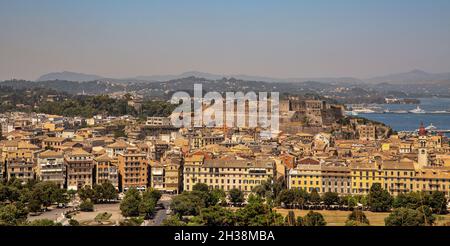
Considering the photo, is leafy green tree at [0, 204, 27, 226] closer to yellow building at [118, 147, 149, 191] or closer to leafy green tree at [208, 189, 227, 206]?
→ leafy green tree at [208, 189, 227, 206]

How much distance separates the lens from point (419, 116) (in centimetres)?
2905

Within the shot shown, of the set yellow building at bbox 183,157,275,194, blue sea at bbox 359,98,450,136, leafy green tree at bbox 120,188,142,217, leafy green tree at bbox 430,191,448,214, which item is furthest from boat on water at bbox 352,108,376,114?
leafy green tree at bbox 120,188,142,217

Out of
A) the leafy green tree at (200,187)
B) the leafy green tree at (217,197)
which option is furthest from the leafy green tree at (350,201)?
the leafy green tree at (200,187)

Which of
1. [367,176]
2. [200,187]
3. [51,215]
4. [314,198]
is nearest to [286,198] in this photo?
[314,198]

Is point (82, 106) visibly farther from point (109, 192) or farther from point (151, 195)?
point (151, 195)

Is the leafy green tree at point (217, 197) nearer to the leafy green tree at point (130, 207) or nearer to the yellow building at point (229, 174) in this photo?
the yellow building at point (229, 174)

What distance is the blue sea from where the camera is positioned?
960 inches

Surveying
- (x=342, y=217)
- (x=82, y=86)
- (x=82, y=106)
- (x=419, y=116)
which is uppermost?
(x=82, y=86)

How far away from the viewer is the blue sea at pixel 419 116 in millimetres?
24391

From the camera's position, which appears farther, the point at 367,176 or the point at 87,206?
the point at 367,176

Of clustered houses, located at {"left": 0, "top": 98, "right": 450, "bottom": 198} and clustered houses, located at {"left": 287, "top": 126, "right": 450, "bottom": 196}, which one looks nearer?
clustered houses, located at {"left": 287, "top": 126, "right": 450, "bottom": 196}

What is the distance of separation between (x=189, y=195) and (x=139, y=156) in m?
2.02

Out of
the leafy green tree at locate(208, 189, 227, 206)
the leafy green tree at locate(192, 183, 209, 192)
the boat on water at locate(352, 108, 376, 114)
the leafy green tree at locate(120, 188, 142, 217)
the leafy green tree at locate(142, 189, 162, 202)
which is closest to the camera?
the leafy green tree at locate(120, 188, 142, 217)

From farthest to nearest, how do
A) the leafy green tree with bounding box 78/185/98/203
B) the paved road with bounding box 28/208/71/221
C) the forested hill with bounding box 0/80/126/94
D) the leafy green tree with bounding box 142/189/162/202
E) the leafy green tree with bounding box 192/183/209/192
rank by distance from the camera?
1. the forested hill with bounding box 0/80/126/94
2. the leafy green tree with bounding box 192/183/209/192
3. the leafy green tree with bounding box 78/185/98/203
4. the leafy green tree with bounding box 142/189/162/202
5. the paved road with bounding box 28/208/71/221
